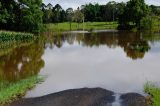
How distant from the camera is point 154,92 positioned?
23.4 m

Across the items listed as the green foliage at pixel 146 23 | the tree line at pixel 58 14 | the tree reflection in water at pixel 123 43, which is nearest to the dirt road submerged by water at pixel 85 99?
the tree reflection in water at pixel 123 43

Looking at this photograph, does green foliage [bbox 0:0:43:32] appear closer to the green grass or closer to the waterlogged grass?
the waterlogged grass

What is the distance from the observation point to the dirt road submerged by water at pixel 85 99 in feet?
69.5

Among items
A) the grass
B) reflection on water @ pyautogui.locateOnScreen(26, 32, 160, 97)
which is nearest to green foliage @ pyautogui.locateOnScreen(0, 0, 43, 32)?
reflection on water @ pyautogui.locateOnScreen(26, 32, 160, 97)

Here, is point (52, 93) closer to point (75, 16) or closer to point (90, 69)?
point (90, 69)

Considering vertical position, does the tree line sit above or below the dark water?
above

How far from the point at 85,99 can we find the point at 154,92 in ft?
14.6

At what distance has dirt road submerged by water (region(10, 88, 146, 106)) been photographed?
2117 centimetres

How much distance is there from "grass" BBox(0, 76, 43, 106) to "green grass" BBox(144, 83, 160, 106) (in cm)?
817

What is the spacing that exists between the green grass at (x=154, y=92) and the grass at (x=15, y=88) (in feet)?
26.8

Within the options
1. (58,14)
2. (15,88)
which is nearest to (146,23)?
(58,14)

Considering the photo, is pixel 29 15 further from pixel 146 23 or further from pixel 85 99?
pixel 85 99

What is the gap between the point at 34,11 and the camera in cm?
8762

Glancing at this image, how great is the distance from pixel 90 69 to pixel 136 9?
89.0m
